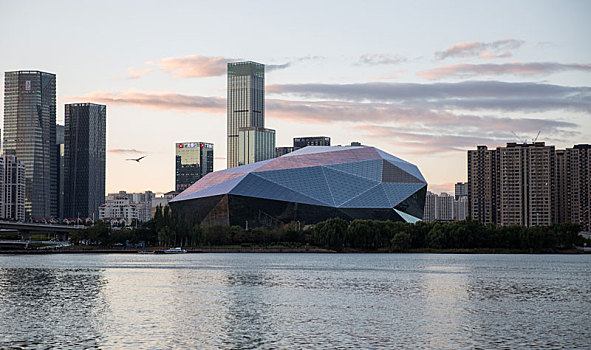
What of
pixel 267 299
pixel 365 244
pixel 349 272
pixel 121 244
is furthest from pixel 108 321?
pixel 121 244

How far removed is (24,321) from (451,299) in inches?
1172

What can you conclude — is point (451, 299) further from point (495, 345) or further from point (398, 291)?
point (495, 345)

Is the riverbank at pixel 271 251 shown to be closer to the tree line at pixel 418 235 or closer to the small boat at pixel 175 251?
the tree line at pixel 418 235

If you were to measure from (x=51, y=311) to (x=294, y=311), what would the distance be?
1505 cm

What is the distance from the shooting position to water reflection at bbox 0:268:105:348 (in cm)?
4097

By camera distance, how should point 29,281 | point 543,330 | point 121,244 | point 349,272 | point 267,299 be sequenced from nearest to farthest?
point 543,330, point 267,299, point 29,281, point 349,272, point 121,244

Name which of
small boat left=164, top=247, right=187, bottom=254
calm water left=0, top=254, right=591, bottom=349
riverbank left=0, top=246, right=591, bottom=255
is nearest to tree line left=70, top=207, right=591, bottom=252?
riverbank left=0, top=246, right=591, bottom=255

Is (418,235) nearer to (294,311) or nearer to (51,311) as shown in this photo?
(294,311)

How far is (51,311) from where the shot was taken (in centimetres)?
5238

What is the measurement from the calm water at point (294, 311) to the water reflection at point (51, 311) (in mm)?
66

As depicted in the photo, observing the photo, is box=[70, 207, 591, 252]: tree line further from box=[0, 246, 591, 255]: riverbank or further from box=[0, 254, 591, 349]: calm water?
box=[0, 254, 591, 349]: calm water

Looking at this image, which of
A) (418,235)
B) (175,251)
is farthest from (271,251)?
(418,235)

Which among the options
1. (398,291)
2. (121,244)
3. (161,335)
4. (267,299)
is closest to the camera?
(161,335)

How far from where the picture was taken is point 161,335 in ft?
139
